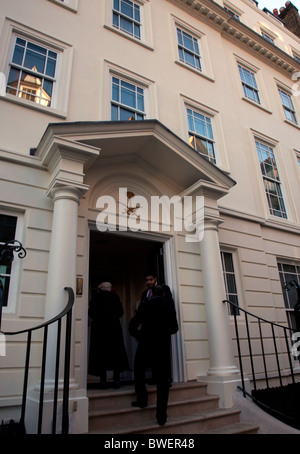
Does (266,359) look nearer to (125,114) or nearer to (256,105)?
(125,114)

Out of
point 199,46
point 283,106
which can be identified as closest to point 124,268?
point 199,46

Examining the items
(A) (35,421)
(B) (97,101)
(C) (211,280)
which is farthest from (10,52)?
(A) (35,421)

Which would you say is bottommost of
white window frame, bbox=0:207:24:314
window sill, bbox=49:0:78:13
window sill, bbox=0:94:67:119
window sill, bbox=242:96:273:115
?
white window frame, bbox=0:207:24:314

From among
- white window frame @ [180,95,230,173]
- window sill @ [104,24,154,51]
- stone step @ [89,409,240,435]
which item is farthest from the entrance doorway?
window sill @ [104,24,154,51]

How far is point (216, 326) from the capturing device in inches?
209

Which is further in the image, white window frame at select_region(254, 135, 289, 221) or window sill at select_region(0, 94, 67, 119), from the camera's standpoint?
white window frame at select_region(254, 135, 289, 221)

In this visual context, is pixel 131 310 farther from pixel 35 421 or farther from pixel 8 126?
pixel 8 126

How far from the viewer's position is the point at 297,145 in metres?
10.6

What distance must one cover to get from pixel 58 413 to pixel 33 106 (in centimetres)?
466

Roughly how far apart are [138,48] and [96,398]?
753cm

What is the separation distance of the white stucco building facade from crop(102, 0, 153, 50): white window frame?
0.05 meters

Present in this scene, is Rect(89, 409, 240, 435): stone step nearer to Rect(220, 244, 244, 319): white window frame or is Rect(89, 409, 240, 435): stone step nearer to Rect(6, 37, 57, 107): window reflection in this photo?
Rect(220, 244, 244, 319): white window frame

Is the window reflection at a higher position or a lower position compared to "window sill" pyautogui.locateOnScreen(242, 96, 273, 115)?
lower

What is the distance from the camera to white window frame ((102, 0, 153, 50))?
7.56 metres
